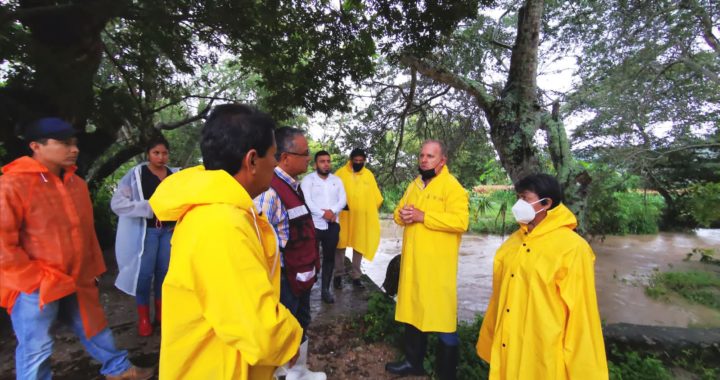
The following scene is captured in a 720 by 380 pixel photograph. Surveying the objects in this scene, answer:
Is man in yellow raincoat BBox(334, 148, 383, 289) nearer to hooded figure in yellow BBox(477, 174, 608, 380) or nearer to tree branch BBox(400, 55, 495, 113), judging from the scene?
tree branch BBox(400, 55, 495, 113)

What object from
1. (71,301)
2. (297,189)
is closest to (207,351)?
(297,189)

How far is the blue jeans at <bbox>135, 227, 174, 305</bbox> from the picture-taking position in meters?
3.16

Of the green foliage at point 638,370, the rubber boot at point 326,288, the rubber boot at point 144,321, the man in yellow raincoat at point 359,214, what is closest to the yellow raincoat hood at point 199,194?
the rubber boot at point 144,321

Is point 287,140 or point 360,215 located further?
point 360,215

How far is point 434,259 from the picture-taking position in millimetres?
2689

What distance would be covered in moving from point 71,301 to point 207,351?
1711 mm

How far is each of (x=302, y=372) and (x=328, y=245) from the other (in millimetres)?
1671

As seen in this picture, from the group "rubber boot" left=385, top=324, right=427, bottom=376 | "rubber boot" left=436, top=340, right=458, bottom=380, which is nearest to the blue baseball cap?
"rubber boot" left=385, top=324, right=427, bottom=376

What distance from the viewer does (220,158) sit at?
3.92 feet

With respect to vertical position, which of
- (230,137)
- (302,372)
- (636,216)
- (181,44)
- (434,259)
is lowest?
(302,372)

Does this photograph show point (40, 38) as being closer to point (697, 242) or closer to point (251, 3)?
point (251, 3)

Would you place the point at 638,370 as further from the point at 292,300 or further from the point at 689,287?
the point at 689,287

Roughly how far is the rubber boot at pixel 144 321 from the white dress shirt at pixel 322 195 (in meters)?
1.76

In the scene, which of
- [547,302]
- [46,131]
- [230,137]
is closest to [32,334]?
[46,131]
